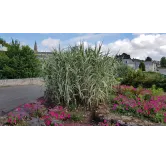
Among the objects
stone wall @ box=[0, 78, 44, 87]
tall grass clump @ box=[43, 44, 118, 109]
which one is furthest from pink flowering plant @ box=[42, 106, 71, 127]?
stone wall @ box=[0, 78, 44, 87]

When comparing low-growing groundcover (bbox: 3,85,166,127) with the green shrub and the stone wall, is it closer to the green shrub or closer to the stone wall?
the green shrub

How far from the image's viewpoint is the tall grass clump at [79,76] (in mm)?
2787

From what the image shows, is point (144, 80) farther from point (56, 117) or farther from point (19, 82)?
point (19, 82)

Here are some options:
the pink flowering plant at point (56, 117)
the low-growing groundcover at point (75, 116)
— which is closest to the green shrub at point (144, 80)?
the low-growing groundcover at point (75, 116)

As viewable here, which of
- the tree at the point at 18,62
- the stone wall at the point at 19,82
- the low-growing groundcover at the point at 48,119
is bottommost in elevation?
the low-growing groundcover at the point at 48,119

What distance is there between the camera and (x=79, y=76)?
2785mm

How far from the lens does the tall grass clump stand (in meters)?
2.79

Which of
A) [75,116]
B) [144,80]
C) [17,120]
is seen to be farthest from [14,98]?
[144,80]

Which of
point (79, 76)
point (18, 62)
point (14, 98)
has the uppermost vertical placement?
point (18, 62)

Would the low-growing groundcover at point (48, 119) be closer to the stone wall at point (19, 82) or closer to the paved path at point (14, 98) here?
the paved path at point (14, 98)

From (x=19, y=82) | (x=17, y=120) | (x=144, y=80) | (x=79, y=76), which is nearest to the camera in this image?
(x=17, y=120)

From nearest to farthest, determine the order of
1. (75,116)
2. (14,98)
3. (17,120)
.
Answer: (17,120) → (75,116) → (14,98)
